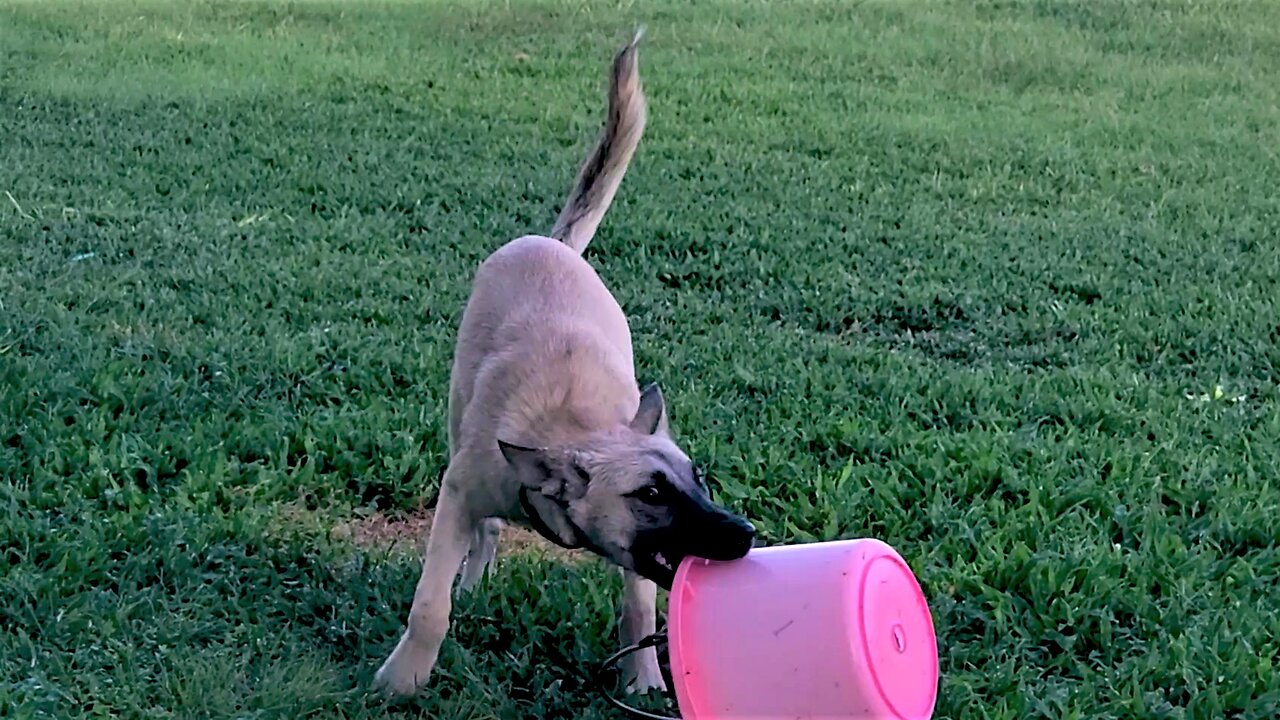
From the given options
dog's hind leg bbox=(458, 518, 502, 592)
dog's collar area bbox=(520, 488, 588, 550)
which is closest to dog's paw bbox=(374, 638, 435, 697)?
dog's collar area bbox=(520, 488, 588, 550)

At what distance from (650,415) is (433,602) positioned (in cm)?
66

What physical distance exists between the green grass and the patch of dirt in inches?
3.1

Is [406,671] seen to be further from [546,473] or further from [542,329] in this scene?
[542,329]

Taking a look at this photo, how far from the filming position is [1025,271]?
282 inches

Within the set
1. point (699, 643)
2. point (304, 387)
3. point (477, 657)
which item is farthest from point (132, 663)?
point (304, 387)

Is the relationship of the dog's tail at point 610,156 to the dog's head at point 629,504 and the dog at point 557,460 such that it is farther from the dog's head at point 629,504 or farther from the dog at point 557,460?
the dog's head at point 629,504

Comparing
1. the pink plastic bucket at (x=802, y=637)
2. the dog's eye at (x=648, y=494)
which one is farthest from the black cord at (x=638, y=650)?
the dog's eye at (x=648, y=494)

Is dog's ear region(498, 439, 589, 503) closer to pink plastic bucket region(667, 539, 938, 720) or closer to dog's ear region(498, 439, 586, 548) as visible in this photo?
dog's ear region(498, 439, 586, 548)

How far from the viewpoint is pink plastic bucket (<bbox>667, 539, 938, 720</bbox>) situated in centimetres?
269

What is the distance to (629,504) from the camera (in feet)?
9.96

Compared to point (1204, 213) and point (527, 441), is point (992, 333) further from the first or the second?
point (527, 441)

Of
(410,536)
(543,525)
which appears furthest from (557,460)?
(410,536)

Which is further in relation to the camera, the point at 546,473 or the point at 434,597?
the point at 434,597

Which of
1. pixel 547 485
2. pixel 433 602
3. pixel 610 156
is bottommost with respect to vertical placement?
pixel 433 602
